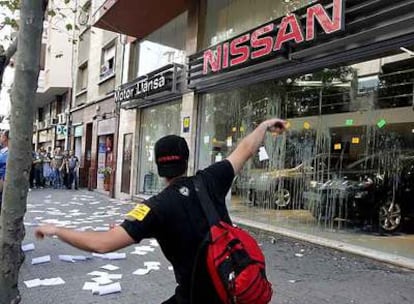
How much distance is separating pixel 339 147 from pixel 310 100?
117cm

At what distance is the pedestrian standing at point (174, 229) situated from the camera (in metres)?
2.50

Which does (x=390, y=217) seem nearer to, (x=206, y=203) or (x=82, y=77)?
(x=206, y=203)

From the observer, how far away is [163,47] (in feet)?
54.2

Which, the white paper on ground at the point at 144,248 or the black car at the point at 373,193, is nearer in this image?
the white paper on ground at the point at 144,248

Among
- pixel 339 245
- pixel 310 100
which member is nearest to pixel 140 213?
pixel 339 245

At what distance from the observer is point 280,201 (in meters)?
11.1

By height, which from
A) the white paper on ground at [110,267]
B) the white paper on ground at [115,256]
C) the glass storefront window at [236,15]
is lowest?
the white paper on ground at [110,267]

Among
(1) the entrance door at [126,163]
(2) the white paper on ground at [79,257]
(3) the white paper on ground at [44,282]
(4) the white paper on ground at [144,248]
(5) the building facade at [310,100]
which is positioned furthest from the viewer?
(1) the entrance door at [126,163]

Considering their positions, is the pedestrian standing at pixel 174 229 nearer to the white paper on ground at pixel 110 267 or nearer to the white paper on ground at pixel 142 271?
the white paper on ground at pixel 142 271

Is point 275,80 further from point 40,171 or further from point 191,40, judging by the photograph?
point 40,171

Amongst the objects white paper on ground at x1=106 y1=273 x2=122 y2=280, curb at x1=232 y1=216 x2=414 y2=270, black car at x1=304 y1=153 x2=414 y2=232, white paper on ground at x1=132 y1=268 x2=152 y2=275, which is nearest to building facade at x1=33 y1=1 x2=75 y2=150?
curb at x1=232 y1=216 x2=414 y2=270

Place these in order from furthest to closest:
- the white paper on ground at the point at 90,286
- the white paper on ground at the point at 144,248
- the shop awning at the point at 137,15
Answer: the shop awning at the point at 137,15 < the white paper on ground at the point at 144,248 < the white paper on ground at the point at 90,286

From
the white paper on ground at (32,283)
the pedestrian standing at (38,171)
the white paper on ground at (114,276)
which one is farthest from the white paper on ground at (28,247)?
the pedestrian standing at (38,171)

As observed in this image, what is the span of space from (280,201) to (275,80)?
2.42m
